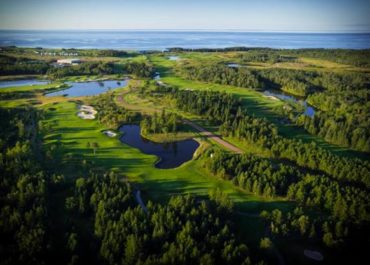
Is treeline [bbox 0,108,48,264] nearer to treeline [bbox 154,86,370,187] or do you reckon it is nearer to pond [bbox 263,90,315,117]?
treeline [bbox 154,86,370,187]

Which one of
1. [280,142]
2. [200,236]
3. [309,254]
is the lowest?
[309,254]

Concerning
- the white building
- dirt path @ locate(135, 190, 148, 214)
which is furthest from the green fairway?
the white building

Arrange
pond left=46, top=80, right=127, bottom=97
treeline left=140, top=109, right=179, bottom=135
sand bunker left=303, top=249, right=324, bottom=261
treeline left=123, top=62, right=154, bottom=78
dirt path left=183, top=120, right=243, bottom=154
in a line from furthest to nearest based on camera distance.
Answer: treeline left=123, top=62, right=154, bottom=78, pond left=46, top=80, right=127, bottom=97, treeline left=140, top=109, right=179, bottom=135, dirt path left=183, top=120, right=243, bottom=154, sand bunker left=303, top=249, right=324, bottom=261

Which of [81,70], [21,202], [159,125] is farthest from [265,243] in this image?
[81,70]

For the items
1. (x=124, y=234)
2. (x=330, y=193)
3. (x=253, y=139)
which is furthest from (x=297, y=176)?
(x=124, y=234)

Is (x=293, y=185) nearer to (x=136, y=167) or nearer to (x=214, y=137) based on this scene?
(x=214, y=137)

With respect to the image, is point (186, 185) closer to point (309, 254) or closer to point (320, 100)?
point (309, 254)
